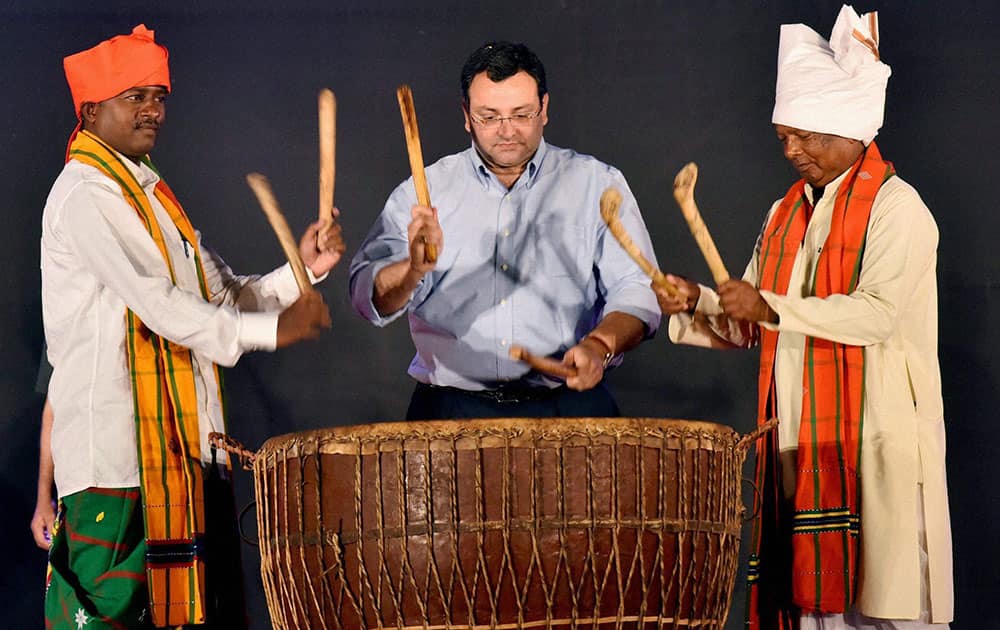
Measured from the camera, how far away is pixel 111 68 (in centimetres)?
312

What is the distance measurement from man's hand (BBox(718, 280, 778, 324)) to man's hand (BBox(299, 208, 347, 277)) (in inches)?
36.4

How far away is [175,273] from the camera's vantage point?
3.08 metres

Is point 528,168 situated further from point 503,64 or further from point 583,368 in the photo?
point 583,368

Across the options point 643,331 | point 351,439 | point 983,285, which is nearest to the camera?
point 351,439

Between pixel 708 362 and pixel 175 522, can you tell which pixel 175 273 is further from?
pixel 708 362

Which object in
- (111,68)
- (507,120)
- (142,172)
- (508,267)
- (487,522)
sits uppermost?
(111,68)

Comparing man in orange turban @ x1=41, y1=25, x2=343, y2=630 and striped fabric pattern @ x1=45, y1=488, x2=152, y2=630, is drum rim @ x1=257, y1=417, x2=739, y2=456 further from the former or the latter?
striped fabric pattern @ x1=45, y1=488, x2=152, y2=630

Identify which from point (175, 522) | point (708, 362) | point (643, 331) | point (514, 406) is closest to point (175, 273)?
point (175, 522)

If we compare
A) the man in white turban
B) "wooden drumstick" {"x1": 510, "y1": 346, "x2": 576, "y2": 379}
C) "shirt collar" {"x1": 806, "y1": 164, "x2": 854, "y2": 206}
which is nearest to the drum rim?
"wooden drumstick" {"x1": 510, "y1": 346, "x2": 576, "y2": 379}

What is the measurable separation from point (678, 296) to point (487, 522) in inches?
34.7

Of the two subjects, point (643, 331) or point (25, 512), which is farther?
point (25, 512)

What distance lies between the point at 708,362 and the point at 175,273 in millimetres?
1664

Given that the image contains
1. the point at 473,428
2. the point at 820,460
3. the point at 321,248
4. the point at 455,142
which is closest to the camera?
the point at 473,428

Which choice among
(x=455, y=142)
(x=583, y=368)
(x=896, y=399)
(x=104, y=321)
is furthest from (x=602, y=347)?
(x=455, y=142)
